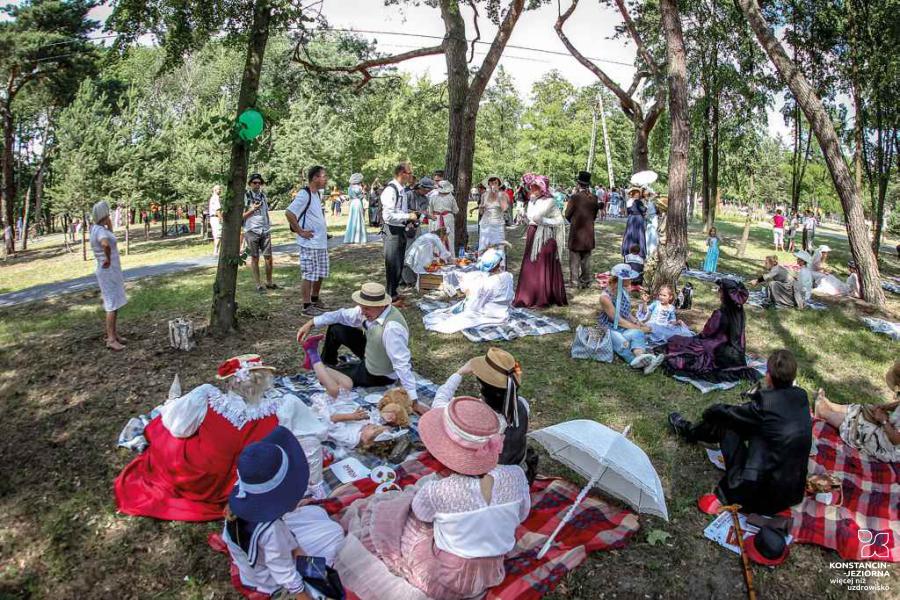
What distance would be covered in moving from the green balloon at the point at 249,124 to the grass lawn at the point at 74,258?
8.55 meters

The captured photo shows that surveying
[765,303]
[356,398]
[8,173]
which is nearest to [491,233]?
[765,303]

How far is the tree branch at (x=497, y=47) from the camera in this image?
12.6 m

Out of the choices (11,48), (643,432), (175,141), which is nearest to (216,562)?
(643,432)

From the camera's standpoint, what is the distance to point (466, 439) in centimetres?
253

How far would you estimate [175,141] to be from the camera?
17344 millimetres

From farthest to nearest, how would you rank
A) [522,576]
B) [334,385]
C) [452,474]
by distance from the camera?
[334,385] → [522,576] → [452,474]

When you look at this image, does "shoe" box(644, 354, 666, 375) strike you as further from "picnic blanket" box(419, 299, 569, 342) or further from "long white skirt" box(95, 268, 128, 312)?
"long white skirt" box(95, 268, 128, 312)

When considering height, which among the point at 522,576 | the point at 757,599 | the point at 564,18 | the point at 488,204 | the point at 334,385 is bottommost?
the point at 757,599

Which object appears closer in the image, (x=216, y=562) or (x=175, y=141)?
(x=216, y=562)

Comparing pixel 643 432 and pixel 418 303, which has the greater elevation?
pixel 418 303

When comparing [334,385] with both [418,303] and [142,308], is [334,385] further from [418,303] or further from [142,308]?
[142,308]

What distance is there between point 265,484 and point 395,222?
6.45 metres

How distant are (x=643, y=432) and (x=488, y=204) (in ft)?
23.5

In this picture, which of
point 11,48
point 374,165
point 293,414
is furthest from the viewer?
point 374,165
